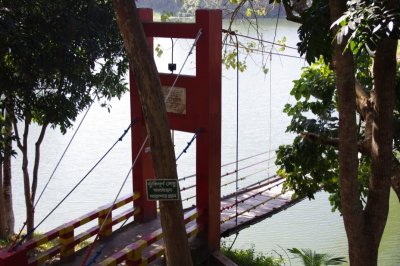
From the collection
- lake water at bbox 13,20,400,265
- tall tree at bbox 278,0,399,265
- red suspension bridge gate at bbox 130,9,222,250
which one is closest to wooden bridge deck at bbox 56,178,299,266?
red suspension bridge gate at bbox 130,9,222,250

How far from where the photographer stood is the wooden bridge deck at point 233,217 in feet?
14.8

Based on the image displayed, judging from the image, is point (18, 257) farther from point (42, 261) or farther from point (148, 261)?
point (148, 261)

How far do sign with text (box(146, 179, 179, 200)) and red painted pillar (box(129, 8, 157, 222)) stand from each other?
194cm

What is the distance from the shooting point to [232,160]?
9.27 metres

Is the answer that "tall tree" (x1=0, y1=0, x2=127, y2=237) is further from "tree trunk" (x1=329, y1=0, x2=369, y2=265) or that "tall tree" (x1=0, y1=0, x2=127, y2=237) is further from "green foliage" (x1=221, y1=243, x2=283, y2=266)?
"tree trunk" (x1=329, y1=0, x2=369, y2=265)

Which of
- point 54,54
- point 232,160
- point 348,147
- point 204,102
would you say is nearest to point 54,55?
point 54,54

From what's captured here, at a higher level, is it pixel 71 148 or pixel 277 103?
pixel 277 103

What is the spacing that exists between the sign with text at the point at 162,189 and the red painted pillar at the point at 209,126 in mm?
1580

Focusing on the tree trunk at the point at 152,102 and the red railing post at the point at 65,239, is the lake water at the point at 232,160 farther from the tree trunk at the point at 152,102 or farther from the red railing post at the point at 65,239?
the tree trunk at the point at 152,102

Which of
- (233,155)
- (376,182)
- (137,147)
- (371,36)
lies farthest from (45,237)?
(233,155)

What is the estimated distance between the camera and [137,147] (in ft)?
16.0

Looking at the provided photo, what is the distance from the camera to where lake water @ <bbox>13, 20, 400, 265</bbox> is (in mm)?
7109

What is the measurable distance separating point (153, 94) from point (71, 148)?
7.56 metres

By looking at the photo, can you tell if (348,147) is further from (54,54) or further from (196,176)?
(54,54)
